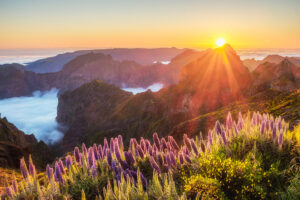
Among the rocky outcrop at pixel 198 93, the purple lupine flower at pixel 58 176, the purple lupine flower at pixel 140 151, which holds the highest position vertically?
the purple lupine flower at pixel 140 151

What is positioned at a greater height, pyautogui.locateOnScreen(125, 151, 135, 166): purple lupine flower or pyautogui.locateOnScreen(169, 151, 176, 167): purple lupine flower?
pyautogui.locateOnScreen(169, 151, 176, 167): purple lupine flower

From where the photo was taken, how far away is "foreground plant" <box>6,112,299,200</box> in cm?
396

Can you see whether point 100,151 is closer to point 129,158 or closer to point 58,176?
point 129,158

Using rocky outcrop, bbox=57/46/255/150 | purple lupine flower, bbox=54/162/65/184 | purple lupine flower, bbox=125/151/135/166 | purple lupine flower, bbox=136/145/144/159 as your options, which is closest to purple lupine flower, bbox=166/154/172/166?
purple lupine flower, bbox=136/145/144/159

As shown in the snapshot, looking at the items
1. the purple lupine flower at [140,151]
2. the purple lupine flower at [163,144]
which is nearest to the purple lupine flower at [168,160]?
the purple lupine flower at [163,144]

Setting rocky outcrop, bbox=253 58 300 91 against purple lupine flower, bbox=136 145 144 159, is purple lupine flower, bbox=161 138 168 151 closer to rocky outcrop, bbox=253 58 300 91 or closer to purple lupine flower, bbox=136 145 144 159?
purple lupine flower, bbox=136 145 144 159

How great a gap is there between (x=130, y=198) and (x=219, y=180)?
2.00 meters

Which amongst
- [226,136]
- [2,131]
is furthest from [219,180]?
[2,131]

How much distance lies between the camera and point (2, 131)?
2061 inches

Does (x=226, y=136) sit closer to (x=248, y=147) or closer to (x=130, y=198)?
(x=248, y=147)

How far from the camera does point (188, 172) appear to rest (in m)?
5.11

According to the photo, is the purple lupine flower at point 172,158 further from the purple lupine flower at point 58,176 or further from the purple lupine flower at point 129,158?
the purple lupine flower at point 58,176

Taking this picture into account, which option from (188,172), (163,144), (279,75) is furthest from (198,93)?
(188,172)

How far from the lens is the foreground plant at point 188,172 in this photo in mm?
3961
